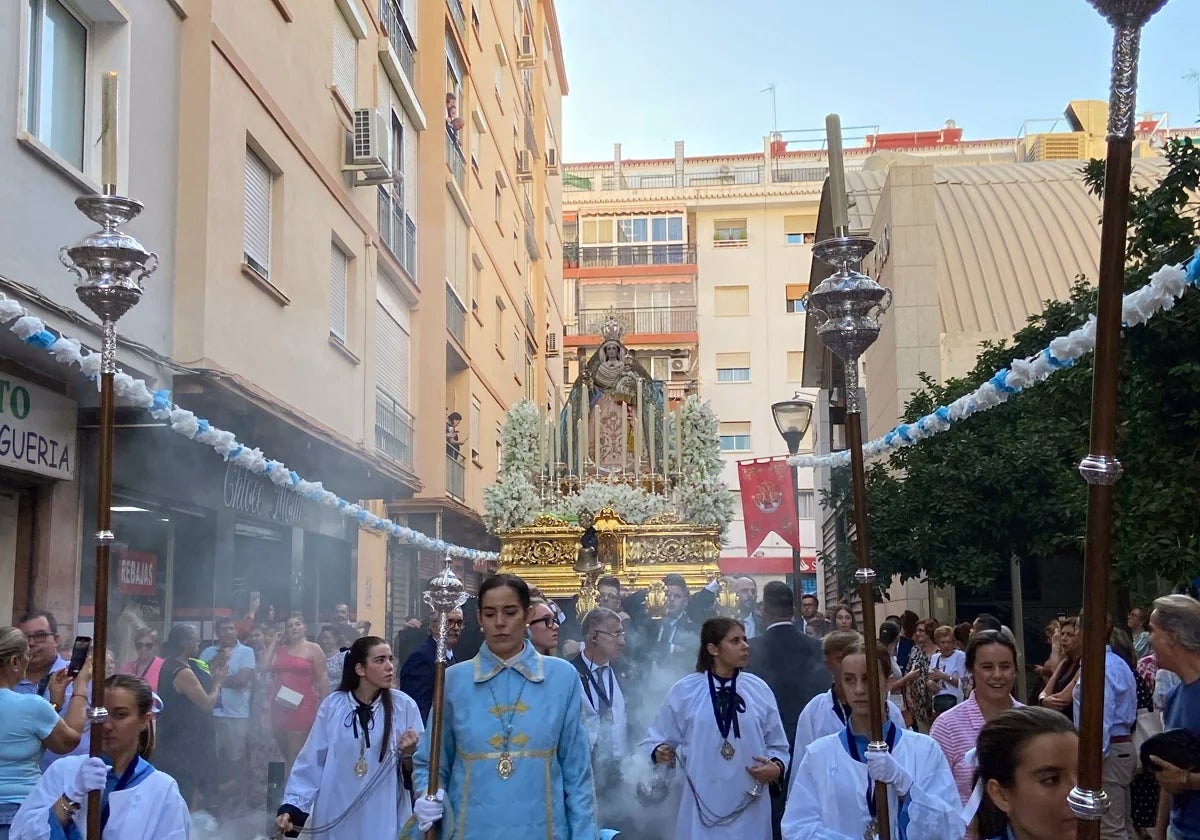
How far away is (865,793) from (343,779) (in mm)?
2802

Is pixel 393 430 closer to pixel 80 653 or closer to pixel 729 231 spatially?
pixel 80 653

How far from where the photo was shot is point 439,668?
15.7ft

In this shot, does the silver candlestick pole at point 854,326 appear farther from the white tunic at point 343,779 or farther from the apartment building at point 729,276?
the apartment building at point 729,276

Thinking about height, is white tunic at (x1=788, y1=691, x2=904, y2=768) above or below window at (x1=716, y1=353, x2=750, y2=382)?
below

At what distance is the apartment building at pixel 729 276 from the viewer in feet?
148

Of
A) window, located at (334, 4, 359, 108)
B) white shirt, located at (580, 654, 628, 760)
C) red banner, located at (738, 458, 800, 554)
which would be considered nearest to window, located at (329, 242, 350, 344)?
window, located at (334, 4, 359, 108)

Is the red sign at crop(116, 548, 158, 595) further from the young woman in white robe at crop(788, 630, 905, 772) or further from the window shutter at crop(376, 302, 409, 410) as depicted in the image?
the window shutter at crop(376, 302, 409, 410)

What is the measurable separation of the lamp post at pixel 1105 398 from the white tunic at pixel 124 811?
3119 mm

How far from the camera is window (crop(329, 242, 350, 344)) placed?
54.5 ft

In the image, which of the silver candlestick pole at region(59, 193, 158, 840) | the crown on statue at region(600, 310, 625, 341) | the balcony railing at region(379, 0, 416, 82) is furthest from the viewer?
the balcony railing at region(379, 0, 416, 82)

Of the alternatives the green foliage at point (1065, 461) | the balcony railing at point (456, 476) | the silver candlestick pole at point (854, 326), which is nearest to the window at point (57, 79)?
the silver candlestick pole at point (854, 326)

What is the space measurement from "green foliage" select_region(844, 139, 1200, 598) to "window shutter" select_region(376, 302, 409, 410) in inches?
270

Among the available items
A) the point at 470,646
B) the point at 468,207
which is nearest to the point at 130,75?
the point at 470,646

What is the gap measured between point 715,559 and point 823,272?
17165 millimetres
